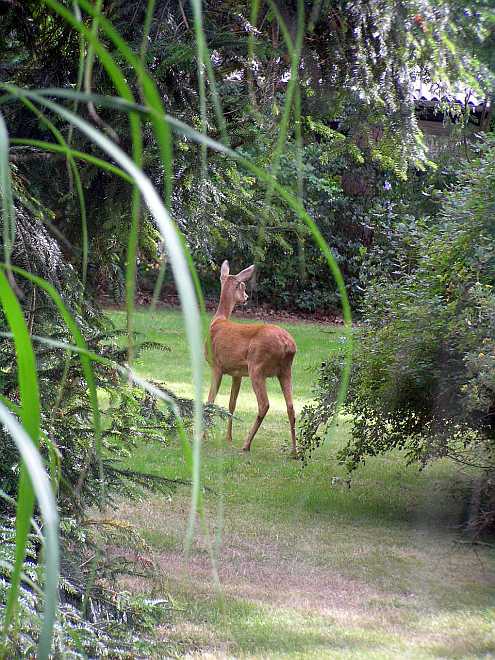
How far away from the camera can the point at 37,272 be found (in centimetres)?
285

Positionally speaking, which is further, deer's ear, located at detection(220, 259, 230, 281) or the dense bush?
deer's ear, located at detection(220, 259, 230, 281)

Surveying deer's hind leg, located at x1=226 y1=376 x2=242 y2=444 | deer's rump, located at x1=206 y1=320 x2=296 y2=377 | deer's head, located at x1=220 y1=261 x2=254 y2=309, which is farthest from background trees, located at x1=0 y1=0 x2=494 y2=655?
deer's head, located at x1=220 y1=261 x2=254 y2=309

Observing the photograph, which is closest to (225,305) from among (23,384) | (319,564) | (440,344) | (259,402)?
(259,402)

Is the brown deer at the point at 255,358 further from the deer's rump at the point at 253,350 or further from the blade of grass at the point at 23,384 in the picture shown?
the blade of grass at the point at 23,384

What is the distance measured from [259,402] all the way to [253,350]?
0.53m

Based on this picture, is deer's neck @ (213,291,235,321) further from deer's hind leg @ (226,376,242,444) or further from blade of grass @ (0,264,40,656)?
blade of grass @ (0,264,40,656)

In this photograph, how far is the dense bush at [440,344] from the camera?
5008mm

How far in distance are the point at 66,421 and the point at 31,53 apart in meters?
1.41

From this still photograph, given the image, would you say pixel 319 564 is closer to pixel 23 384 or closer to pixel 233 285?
pixel 23 384

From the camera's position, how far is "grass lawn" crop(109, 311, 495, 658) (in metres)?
3.72

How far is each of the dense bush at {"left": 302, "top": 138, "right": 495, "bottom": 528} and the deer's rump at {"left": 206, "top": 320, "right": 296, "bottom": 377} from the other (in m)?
2.24

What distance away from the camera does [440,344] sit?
5.26m

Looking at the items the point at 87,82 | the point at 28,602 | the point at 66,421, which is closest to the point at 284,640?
the point at 66,421

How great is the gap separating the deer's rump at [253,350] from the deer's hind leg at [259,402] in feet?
0.17
